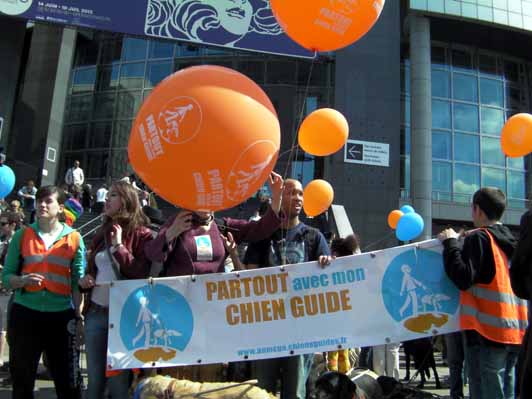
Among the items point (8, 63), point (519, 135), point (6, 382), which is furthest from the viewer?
point (8, 63)

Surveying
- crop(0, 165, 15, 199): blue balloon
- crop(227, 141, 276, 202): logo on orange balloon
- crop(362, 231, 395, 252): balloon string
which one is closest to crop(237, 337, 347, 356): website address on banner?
crop(227, 141, 276, 202): logo on orange balloon

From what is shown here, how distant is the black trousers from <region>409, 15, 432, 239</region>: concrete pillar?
63.0 ft

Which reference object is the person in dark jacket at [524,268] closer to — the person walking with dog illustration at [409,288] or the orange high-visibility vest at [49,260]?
the person walking with dog illustration at [409,288]

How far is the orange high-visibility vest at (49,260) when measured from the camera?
3.51 metres

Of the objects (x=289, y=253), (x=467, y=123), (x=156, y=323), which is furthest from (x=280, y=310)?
(x=467, y=123)

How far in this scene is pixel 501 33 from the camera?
78.0ft

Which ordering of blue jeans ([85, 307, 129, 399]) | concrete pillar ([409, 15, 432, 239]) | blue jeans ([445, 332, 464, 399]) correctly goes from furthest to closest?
concrete pillar ([409, 15, 432, 239])
blue jeans ([445, 332, 464, 399])
blue jeans ([85, 307, 129, 399])

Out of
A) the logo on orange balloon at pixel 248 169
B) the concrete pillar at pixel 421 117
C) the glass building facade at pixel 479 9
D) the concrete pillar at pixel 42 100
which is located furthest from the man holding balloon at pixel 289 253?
the glass building facade at pixel 479 9

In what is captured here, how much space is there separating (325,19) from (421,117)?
63.1 feet

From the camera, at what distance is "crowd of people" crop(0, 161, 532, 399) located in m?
3.29

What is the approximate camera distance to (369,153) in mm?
20719

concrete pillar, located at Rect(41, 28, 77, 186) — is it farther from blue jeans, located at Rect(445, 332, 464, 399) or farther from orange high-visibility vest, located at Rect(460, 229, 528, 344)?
orange high-visibility vest, located at Rect(460, 229, 528, 344)

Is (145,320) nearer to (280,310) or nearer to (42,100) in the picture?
(280,310)

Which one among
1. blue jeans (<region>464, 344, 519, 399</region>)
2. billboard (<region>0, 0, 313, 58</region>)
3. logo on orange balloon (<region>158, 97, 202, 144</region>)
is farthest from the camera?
billboard (<region>0, 0, 313, 58</region>)
